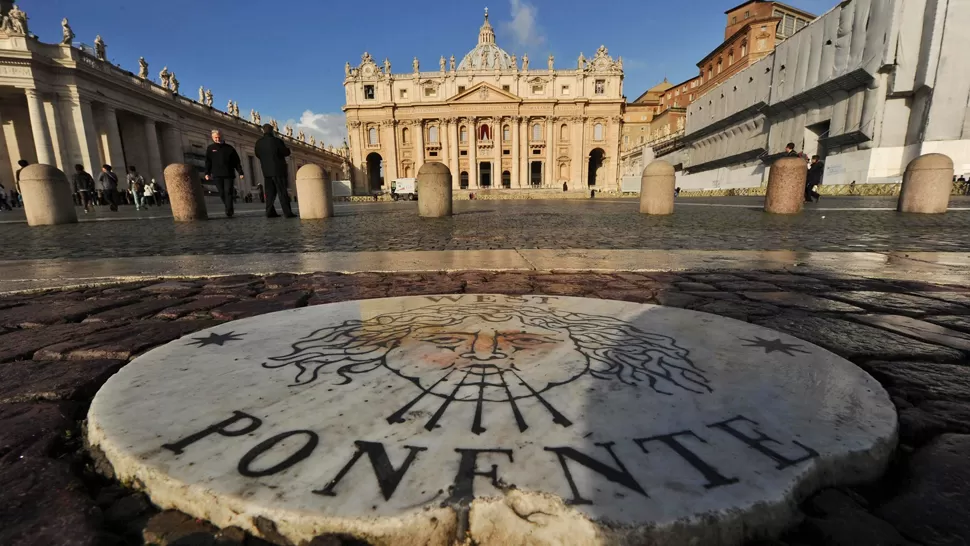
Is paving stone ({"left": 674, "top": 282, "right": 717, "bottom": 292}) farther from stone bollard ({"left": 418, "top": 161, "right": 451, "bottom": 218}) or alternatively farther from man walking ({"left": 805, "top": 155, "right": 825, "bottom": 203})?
man walking ({"left": 805, "top": 155, "right": 825, "bottom": 203})

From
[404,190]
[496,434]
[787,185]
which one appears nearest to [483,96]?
[404,190]

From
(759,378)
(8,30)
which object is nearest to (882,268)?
(759,378)

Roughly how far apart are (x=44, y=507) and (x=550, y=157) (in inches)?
2649

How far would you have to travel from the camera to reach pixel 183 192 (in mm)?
10469

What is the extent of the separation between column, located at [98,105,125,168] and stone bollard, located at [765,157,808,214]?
36433 millimetres

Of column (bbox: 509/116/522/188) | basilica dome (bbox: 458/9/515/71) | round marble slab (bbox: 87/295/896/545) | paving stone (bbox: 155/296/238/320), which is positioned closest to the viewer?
round marble slab (bbox: 87/295/896/545)

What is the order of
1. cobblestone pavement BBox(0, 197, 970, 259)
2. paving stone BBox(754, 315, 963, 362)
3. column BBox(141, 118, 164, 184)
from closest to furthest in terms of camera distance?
paving stone BBox(754, 315, 963, 362) → cobblestone pavement BBox(0, 197, 970, 259) → column BBox(141, 118, 164, 184)

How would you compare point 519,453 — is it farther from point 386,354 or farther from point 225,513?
point 386,354

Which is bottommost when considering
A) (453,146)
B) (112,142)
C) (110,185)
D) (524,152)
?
(110,185)

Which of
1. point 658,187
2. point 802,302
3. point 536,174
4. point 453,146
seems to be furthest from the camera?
point 536,174

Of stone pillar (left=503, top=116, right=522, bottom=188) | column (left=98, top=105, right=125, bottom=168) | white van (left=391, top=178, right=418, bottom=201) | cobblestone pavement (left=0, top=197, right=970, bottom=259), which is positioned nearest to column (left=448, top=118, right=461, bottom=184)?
stone pillar (left=503, top=116, right=522, bottom=188)

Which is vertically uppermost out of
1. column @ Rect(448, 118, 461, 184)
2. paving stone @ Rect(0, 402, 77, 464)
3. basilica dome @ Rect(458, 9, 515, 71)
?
basilica dome @ Rect(458, 9, 515, 71)

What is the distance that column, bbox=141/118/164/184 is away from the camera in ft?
107

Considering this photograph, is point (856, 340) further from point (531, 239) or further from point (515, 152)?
point (515, 152)
